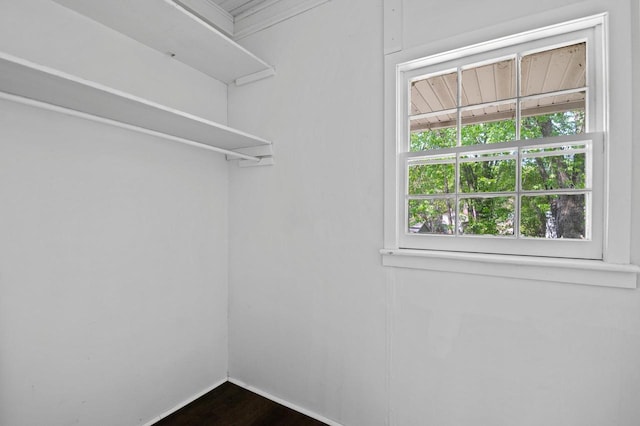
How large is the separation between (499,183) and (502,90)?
47 cm

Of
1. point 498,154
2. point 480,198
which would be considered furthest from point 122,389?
point 498,154

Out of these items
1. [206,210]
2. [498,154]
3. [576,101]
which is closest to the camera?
[576,101]

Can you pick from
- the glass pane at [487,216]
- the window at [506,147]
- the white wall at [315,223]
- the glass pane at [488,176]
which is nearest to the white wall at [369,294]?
the white wall at [315,223]

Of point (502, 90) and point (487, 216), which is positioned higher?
point (502, 90)

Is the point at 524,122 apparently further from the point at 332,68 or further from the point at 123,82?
the point at 123,82

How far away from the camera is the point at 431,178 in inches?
69.3

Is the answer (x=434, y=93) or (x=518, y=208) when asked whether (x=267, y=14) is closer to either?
(x=434, y=93)

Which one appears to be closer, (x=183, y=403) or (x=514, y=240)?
(x=514, y=240)

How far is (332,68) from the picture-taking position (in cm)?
196

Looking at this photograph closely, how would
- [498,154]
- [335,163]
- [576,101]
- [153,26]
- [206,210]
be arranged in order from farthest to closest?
[206,210], [335,163], [153,26], [498,154], [576,101]

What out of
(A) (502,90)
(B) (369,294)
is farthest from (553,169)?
(B) (369,294)

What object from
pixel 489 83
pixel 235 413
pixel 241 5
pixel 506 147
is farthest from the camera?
pixel 241 5

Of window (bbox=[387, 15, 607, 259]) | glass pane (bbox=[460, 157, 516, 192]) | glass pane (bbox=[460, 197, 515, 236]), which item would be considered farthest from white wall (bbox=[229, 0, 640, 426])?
glass pane (bbox=[460, 157, 516, 192])

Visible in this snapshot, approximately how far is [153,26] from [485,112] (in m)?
1.83
